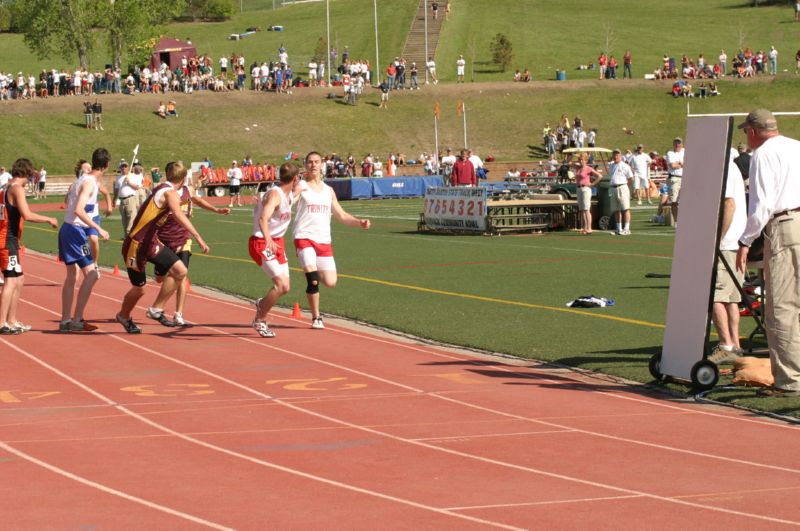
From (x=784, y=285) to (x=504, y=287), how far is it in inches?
387

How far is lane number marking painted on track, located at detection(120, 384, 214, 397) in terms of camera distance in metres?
11.9

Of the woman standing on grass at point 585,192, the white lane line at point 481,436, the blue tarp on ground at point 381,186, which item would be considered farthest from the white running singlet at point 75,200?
the blue tarp on ground at point 381,186

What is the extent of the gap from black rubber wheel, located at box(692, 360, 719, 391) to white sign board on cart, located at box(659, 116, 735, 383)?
0.04 m

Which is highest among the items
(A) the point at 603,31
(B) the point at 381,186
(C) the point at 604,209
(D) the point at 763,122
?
(A) the point at 603,31

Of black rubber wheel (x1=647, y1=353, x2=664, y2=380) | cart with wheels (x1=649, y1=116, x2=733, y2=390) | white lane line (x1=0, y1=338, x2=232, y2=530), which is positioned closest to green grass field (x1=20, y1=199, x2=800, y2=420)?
black rubber wheel (x1=647, y1=353, x2=664, y2=380)

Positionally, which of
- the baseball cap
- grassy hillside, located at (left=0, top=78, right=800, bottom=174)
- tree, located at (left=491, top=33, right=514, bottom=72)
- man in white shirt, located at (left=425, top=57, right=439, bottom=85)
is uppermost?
tree, located at (left=491, top=33, right=514, bottom=72)

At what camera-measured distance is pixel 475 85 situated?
84.2 meters

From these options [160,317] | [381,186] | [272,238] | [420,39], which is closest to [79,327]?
[160,317]

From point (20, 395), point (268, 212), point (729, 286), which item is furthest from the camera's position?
point (268, 212)

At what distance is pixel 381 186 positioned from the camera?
5906 centimetres

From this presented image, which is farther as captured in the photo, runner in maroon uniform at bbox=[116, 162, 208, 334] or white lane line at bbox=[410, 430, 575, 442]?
runner in maroon uniform at bbox=[116, 162, 208, 334]

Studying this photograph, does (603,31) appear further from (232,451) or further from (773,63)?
(232,451)

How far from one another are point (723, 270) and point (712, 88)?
68033 millimetres

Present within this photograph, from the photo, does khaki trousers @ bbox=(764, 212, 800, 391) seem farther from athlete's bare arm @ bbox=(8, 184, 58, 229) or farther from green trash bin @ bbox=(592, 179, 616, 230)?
green trash bin @ bbox=(592, 179, 616, 230)
